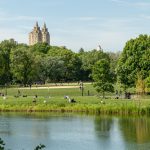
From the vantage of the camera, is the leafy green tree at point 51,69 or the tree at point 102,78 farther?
the leafy green tree at point 51,69

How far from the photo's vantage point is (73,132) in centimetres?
4981

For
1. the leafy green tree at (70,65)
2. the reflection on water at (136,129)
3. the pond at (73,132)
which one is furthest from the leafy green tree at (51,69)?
the reflection on water at (136,129)

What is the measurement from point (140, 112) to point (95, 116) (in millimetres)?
5282

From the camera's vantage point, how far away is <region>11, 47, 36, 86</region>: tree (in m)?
114

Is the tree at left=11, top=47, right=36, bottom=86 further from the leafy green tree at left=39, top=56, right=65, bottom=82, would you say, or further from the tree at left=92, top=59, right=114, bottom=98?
the tree at left=92, top=59, right=114, bottom=98

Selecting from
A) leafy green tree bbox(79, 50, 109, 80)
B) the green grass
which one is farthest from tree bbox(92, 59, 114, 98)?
leafy green tree bbox(79, 50, 109, 80)

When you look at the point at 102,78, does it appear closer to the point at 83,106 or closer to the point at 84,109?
the point at 83,106

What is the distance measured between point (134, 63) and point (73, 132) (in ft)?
113

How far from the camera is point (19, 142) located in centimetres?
4338

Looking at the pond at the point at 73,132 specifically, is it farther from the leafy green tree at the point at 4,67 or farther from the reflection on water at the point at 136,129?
the leafy green tree at the point at 4,67

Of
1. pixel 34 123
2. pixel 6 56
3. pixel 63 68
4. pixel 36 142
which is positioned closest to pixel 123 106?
pixel 34 123

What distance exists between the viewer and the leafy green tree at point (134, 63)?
8112 centimetres

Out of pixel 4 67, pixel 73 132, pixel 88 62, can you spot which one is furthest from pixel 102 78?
pixel 88 62

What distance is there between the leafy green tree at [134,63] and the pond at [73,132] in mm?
21310
